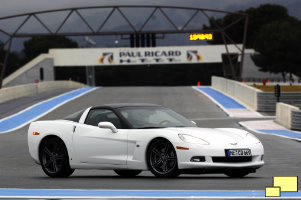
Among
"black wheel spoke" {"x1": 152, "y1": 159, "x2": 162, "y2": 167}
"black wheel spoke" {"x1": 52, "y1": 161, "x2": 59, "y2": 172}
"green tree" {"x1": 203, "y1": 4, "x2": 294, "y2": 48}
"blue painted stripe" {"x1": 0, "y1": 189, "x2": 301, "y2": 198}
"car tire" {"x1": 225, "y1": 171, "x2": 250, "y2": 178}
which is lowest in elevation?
"car tire" {"x1": 225, "y1": 171, "x2": 250, "y2": 178}

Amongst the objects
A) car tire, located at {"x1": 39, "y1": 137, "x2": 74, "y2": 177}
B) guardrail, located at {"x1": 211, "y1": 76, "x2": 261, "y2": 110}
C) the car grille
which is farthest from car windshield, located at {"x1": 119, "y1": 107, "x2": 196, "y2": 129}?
guardrail, located at {"x1": 211, "y1": 76, "x2": 261, "y2": 110}

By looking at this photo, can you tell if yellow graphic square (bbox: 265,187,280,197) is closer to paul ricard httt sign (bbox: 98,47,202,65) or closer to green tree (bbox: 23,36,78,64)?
paul ricard httt sign (bbox: 98,47,202,65)

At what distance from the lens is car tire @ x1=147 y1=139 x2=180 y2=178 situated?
37.0 feet

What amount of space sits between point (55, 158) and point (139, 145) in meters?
1.81

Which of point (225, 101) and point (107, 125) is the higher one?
point (107, 125)

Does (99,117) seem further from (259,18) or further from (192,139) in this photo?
(259,18)

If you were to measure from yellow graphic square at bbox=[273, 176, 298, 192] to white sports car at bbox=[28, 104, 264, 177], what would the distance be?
2.30 m

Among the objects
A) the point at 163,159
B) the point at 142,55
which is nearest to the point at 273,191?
the point at 163,159

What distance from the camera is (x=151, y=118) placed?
12.4 metres

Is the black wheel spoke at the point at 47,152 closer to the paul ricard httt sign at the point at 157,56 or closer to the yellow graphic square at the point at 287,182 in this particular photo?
the yellow graphic square at the point at 287,182

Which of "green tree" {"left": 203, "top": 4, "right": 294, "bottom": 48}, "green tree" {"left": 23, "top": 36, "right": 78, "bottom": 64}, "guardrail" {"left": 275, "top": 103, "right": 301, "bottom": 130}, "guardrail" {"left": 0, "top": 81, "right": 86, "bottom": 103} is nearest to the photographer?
"guardrail" {"left": 275, "top": 103, "right": 301, "bottom": 130}

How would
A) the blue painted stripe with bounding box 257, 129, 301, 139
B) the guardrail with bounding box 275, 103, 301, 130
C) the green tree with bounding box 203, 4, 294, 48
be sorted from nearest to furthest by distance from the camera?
the blue painted stripe with bounding box 257, 129, 301, 139, the guardrail with bounding box 275, 103, 301, 130, the green tree with bounding box 203, 4, 294, 48

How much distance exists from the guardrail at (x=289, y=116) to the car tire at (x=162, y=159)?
1813cm

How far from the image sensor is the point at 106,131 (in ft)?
40.2
